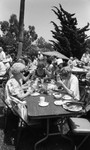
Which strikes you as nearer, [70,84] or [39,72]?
[70,84]

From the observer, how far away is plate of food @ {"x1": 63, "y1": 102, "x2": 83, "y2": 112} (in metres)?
2.46

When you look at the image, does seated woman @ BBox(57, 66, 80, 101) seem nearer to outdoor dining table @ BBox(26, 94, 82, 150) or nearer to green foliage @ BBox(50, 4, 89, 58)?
outdoor dining table @ BBox(26, 94, 82, 150)

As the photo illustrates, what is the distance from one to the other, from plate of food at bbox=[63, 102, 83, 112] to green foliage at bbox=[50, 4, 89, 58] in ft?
55.9

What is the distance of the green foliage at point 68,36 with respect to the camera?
1947cm

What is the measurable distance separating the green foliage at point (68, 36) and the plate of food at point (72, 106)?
1705cm

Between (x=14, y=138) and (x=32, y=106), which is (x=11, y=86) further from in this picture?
(x=14, y=138)

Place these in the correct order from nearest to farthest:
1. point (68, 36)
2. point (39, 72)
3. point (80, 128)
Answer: point (80, 128) → point (39, 72) → point (68, 36)

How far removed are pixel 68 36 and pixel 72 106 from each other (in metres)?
18.2

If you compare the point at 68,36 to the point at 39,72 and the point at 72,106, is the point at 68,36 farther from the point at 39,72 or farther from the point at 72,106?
the point at 72,106

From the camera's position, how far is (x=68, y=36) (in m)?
19.9

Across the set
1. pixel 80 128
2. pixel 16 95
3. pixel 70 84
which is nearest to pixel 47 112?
pixel 80 128

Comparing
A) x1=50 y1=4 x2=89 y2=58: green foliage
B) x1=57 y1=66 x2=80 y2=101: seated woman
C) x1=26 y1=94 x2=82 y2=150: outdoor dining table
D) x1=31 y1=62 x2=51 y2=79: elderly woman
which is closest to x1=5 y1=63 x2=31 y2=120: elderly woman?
x1=26 y1=94 x2=82 y2=150: outdoor dining table

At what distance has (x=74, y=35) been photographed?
19297 mm

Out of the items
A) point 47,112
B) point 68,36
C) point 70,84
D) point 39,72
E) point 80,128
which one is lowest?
point 80,128
